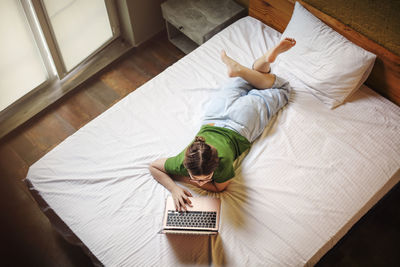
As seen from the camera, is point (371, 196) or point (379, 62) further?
point (379, 62)

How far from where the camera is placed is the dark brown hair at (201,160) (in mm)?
1451

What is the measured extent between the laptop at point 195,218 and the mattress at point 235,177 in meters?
0.06

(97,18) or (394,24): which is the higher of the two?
(394,24)

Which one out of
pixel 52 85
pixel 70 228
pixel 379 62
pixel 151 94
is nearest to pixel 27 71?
pixel 52 85

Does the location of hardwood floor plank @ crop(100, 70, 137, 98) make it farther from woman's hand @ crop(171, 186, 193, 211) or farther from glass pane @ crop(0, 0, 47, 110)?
woman's hand @ crop(171, 186, 193, 211)

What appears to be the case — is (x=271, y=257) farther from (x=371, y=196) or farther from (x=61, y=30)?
(x=61, y=30)

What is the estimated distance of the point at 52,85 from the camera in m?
2.61

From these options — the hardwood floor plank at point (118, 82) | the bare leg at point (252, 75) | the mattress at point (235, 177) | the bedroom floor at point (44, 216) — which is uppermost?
the bare leg at point (252, 75)

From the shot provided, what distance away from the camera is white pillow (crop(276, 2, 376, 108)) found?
191 centimetres

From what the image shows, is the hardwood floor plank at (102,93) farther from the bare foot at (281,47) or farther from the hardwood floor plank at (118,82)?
the bare foot at (281,47)

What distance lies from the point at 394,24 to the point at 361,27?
0.55 feet

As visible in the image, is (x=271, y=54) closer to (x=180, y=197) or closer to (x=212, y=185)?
(x=212, y=185)

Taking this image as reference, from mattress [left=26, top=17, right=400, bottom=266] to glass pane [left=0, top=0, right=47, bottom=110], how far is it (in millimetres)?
798

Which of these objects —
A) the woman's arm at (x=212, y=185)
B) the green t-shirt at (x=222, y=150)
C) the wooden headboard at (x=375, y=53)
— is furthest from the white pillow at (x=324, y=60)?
the woman's arm at (x=212, y=185)
